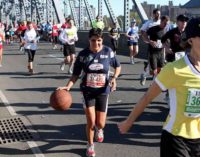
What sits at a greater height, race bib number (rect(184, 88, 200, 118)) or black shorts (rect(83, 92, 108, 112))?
race bib number (rect(184, 88, 200, 118))

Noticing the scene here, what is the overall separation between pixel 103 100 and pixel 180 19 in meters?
2.92

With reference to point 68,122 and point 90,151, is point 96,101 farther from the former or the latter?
point 68,122

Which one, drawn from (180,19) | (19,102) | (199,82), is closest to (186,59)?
(199,82)

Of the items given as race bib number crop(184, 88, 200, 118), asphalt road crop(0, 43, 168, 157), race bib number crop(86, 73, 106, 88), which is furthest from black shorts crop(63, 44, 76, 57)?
race bib number crop(184, 88, 200, 118)

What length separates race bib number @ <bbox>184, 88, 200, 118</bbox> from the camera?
3.29 metres

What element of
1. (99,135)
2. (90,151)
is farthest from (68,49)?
(90,151)

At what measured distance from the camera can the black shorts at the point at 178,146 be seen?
11.0ft

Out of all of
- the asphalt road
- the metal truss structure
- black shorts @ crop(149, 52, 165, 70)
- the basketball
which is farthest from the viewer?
the metal truss structure

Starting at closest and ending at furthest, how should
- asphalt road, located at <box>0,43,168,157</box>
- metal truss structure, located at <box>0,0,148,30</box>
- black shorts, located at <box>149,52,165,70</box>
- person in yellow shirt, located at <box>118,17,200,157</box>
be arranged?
person in yellow shirt, located at <box>118,17,200,157</box>
asphalt road, located at <box>0,43,168,157</box>
black shorts, located at <box>149,52,165,70</box>
metal truss structure, located at <box>0,0,148,30</box>

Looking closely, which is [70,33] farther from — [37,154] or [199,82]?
[199,82]

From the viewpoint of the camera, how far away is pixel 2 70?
52.6ft

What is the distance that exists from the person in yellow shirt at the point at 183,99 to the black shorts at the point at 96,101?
228cm

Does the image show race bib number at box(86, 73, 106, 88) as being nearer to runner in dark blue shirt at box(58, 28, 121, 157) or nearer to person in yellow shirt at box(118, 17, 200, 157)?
runner in dark blue shirt at box(58, 28, 121, 157)

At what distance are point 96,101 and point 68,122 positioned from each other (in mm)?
1997
